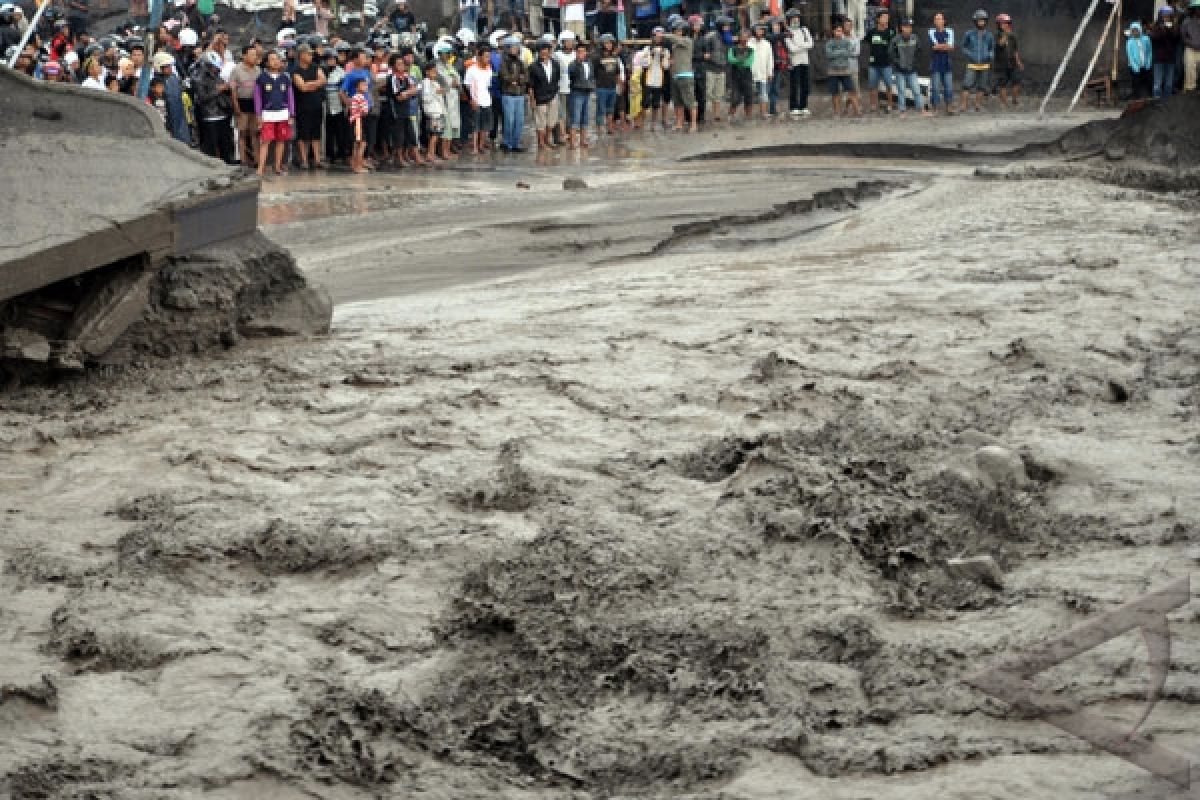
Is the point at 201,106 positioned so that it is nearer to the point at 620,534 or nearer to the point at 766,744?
the point at 620,534

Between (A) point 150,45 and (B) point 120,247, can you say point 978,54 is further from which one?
(B) point 120,247

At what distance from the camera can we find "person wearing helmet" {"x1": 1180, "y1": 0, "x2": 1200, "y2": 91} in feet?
82.8

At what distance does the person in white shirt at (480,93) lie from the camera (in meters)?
23.0

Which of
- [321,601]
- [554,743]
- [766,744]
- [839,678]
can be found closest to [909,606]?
[839,678]

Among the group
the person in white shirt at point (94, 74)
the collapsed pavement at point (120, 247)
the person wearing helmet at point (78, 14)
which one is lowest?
the collapsed pavement at point (120, 247)

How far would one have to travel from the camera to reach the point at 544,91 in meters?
23.8

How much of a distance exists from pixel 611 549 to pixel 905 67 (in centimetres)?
2244

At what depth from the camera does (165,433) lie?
718 cm

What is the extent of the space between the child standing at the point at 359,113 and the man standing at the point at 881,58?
958 centimetres

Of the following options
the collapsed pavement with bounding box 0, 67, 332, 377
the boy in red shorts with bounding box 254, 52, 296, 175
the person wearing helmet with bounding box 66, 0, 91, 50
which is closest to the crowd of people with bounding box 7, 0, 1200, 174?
the boy in red shorts with bounding box 254, 52, 296, 175

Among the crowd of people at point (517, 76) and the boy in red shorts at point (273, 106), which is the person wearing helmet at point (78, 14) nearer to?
the crowd of people at point (517, 76)

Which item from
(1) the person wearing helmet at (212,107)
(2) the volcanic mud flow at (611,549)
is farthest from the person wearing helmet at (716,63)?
(2) the volcanic mud flow at (611,549)

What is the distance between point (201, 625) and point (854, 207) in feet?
35.8

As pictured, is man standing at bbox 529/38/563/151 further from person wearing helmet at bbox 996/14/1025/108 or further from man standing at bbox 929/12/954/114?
person wearing helmet at bbox 996/14/1025/108
